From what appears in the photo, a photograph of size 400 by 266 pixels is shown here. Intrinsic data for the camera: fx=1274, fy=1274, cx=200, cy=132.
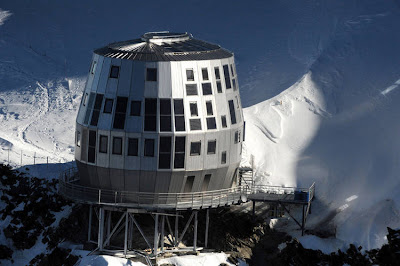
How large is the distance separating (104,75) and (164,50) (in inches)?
156

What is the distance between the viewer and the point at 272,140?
90.9 metres

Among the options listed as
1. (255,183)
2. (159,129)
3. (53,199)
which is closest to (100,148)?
(159,129)

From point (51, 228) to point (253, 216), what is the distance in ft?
42.6

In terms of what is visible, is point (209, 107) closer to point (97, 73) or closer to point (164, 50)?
point (164, 50)

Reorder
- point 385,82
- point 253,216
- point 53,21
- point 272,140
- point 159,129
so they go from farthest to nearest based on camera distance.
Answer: point 53,21 < point 385,82 < point 272,140 < point 253,216 < point 159,129

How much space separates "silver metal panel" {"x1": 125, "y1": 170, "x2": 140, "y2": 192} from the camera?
2985 inches

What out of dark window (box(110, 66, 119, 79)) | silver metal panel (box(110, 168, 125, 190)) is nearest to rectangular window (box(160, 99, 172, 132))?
dark window (box(110, 66, 119, 79))

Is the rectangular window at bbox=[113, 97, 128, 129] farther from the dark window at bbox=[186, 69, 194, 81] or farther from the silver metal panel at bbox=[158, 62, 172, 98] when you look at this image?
the dark window at bbox=[186, 69, 194, 81]

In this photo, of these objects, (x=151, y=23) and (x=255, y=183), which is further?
(x=151, y=23)

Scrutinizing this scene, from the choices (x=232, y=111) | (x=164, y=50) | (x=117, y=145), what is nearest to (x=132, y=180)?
(x=117, y=145)

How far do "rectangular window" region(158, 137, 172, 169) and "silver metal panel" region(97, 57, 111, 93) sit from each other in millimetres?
4869

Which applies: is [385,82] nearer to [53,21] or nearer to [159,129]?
[159,129]

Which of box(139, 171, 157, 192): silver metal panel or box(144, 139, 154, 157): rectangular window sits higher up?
box(144, 139, 154, 157): rectangular window

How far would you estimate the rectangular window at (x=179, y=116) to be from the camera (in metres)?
75.3
